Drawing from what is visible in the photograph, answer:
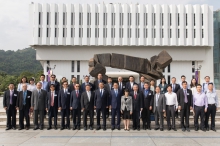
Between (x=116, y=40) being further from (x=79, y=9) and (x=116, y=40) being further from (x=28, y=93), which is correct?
(x=28, y=93)

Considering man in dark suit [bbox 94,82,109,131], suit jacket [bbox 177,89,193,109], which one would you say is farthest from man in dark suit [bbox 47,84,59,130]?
suit jacket [bbox 177,89,193,109]

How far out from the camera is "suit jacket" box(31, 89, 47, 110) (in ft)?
25.6

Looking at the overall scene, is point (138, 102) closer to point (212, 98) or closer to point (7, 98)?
point (212, 98)

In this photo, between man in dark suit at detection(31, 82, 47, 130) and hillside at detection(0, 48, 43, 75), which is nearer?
man in dark suit at detection(31, 82, 47, 130)

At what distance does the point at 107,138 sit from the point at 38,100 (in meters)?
2.90

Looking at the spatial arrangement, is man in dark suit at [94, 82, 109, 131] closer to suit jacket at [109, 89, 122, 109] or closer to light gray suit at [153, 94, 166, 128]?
suit jacket at [109, 89, 122, 109]

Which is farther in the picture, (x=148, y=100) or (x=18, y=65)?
(x=18, y=65)

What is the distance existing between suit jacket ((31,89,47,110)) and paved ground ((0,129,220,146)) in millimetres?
837

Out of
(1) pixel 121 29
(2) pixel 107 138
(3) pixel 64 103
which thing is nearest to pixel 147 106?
(2) pixel 107 138

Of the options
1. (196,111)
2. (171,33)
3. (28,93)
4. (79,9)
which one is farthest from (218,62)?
(28,93)

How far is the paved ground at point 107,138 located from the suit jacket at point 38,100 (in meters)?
0.84

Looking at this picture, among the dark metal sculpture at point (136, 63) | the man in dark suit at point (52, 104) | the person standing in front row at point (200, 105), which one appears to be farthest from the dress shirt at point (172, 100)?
the man in dark suit at point (52, 104)

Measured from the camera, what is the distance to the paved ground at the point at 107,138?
5.89 meters

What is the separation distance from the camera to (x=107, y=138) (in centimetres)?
643
